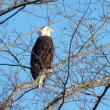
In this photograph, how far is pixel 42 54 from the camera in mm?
7758

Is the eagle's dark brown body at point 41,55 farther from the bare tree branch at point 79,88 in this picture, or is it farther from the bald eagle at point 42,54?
the bare tree branch at point 79,88

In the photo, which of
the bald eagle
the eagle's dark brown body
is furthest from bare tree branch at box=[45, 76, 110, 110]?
the eagle's dark brown body

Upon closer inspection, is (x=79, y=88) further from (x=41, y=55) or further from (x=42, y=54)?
(x=42, y=54)

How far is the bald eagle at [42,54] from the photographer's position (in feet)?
20.9

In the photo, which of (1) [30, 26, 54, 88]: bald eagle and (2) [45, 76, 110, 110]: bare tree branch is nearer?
(2) [45, 76, 110, 110]: bare tree branch

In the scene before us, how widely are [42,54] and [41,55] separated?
0.87 ft

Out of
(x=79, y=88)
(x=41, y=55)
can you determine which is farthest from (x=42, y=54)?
(x=79, y=88)

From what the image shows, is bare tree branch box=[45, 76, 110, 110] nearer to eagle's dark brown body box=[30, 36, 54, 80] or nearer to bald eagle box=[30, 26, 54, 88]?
bald eagle box=[30, 26, 54, 88]

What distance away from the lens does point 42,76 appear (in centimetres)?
632

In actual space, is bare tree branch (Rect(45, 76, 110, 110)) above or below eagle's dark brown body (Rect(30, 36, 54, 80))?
below

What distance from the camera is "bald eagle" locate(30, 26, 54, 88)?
6.37 meters

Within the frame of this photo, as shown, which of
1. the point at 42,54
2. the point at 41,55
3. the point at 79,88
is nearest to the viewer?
the point at 79,88

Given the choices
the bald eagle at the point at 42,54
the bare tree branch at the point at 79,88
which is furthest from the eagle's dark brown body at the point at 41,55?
the bare tree branch at the point at 79,88

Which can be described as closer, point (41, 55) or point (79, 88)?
point (79, 88)
